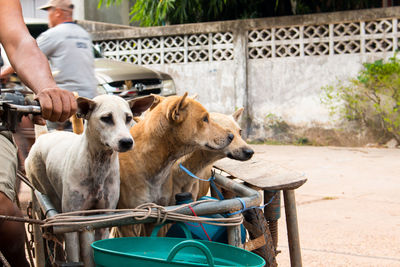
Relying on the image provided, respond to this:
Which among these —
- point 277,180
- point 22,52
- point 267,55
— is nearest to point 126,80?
point 267,55

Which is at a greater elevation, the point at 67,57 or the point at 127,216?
the point at 67,57

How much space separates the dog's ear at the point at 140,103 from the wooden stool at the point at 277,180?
2.28ft

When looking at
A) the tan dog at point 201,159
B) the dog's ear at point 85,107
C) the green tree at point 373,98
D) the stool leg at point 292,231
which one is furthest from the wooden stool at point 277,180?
the green tree at point 373,98

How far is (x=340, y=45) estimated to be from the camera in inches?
417

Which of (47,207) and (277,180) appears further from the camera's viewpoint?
(277,180)

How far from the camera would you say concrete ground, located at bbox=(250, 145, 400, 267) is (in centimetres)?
436

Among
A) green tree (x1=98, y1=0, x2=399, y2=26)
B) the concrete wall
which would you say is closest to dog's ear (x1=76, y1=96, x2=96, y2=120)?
the concrete wall

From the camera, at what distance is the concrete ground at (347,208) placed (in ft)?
14.3

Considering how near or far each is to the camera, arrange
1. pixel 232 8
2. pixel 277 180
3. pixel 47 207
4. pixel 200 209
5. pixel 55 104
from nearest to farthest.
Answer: pixel 55 104 → pixel 200 209 → pixel 47 207 → pixel 277 180 → pixel 232 8

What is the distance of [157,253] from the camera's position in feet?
7.18

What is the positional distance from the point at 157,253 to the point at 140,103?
0.89m

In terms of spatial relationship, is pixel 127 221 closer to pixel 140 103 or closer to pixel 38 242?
pixel 140 103

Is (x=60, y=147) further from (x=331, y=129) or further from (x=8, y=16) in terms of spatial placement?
(x=331, y=129)

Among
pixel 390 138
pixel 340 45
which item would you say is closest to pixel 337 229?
pixel 390 138
